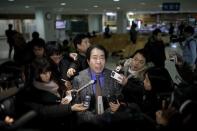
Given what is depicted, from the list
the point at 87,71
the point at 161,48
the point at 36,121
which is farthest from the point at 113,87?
the point at 161,48

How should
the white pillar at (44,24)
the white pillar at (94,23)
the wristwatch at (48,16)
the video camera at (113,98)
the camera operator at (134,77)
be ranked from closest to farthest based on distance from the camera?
the video camera at (113,98) < the camera operator at (134,77) < the white pillar at (44,24) < the wristwatch at (48,16) < the white pillar at (94,23)

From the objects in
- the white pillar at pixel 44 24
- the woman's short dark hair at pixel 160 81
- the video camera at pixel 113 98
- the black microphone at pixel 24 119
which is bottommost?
the video camera at pixel 113 98

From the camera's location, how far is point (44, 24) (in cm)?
1510

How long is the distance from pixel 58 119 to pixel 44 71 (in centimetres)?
54

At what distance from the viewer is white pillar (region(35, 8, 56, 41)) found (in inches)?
594

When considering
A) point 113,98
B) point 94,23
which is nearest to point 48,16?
point 113,98

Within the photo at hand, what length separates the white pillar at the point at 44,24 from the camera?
15094mm

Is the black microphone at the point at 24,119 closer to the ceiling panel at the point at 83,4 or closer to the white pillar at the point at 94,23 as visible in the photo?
the ceiling panel at the point at 83,4

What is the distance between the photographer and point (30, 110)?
6.29 feet

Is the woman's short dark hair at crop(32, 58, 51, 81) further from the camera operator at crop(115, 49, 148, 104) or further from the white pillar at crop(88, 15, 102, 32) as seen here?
the white pillar at crop(88, 15, 102, 32)

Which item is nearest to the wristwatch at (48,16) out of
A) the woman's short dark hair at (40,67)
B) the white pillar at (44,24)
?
the white pillar at (44,24)

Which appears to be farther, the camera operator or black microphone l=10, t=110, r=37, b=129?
the camera operator

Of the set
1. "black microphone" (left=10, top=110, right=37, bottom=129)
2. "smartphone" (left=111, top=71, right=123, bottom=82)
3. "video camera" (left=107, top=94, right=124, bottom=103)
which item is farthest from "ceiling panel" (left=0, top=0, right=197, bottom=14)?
"black microphone" (left=10, top=110, right=37, bottom=129)

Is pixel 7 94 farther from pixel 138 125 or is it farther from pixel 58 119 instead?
pixel 138 125
